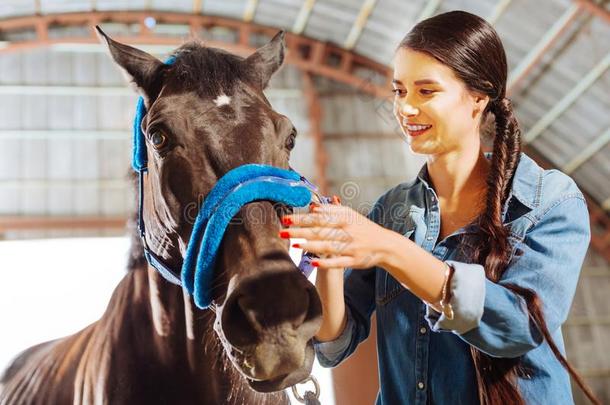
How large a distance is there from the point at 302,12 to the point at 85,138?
325cm

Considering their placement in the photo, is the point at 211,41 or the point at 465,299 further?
the point at 211,41

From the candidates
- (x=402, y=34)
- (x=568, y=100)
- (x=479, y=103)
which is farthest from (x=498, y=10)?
(x=479, y=103)

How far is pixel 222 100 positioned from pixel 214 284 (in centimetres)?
42

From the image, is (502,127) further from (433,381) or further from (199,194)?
(199,194)

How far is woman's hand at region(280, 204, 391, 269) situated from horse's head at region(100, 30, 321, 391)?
12cm

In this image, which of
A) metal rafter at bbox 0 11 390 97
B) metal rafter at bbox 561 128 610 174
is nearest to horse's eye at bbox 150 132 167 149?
metal rafter at bbox 0 11 390 97

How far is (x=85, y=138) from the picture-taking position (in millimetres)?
8047

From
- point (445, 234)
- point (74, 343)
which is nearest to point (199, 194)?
point (445, 234)

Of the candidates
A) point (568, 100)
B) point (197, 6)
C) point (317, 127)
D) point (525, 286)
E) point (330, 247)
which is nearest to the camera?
point (330, 247)

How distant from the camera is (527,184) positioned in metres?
1.27

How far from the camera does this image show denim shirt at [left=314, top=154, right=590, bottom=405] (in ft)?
3.49

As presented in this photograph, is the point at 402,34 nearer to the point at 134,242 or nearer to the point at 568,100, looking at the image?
the point at 568,100

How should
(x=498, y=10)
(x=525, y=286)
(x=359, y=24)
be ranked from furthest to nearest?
1. (x=359, y=24)
2. (x=498, y=10)
3. (x=525, y=286)

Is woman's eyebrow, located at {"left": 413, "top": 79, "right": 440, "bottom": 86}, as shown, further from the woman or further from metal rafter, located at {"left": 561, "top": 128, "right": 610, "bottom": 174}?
metal rafter, located at {"left": 561, "top": 128, "right": 610, "bottom": 174}
